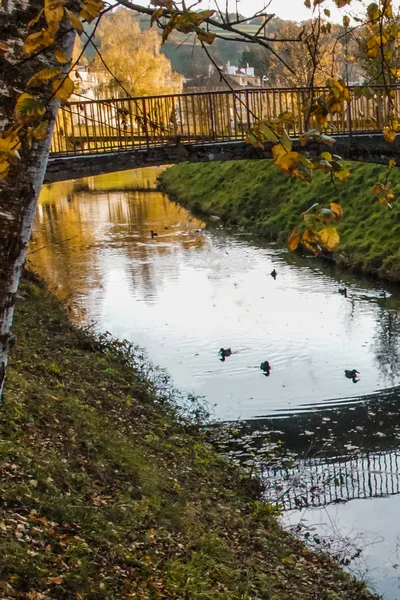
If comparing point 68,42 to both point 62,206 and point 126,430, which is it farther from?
point 62,206

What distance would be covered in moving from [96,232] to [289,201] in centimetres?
824

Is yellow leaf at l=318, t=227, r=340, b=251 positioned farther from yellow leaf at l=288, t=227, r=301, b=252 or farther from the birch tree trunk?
the birch tree trunk

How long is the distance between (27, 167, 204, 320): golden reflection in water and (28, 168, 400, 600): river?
122 mm

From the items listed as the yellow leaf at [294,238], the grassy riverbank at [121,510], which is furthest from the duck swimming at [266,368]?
the yellow leaf at [294,238]

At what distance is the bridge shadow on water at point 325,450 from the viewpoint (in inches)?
400

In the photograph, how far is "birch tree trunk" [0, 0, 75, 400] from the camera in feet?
9.73

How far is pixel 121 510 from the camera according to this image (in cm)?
685

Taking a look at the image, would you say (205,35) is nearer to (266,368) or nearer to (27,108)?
(27,108)

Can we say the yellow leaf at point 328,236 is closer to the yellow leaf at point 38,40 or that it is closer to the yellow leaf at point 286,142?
the yellow leaf at point 286,142

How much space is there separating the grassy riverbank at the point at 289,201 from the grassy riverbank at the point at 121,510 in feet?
24.0

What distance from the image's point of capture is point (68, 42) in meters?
3.10

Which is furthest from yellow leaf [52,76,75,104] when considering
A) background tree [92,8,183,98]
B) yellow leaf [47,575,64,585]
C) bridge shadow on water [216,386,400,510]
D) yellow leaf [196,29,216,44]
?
background tree [92,8,183,98]

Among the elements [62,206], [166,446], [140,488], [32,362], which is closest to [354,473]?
[166,446]

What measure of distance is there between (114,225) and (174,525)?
2642 centimetres
